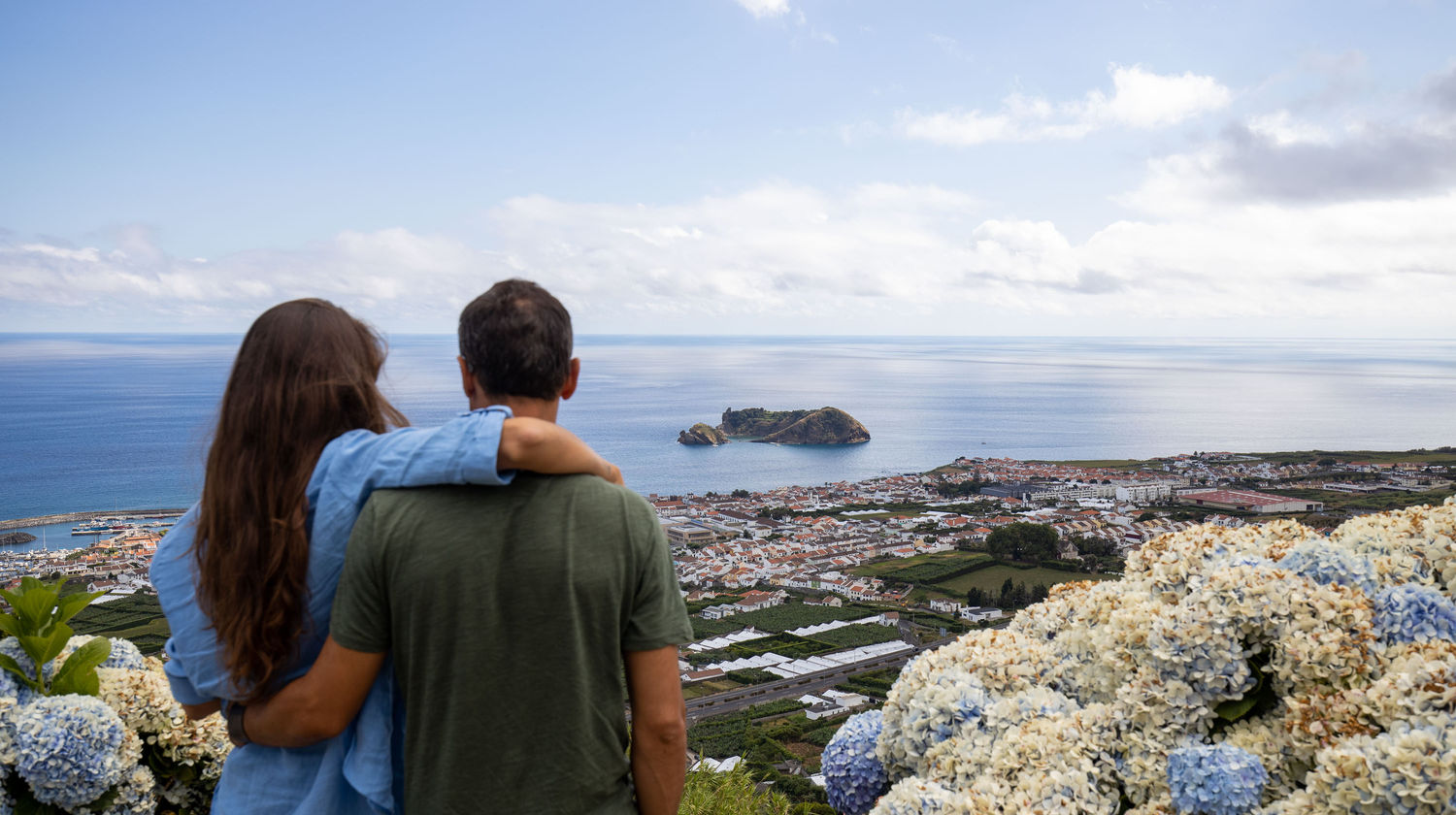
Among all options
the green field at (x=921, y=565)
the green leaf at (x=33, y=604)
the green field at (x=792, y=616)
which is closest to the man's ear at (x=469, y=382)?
the green leaf at (x=33, y=604)

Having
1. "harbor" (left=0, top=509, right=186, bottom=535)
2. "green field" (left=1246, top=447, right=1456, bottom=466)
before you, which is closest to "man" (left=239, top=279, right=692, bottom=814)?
"harbor" (left=0, top=509, right=186, bottom=535)

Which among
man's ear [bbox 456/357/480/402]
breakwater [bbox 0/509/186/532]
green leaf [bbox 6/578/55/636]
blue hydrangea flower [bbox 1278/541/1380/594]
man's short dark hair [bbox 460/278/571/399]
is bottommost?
breakwater [bbox 0/509/186/532]

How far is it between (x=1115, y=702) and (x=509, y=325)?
68.3 inches

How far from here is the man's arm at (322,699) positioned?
1.45 meters

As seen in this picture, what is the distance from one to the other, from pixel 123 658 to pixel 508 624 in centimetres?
252

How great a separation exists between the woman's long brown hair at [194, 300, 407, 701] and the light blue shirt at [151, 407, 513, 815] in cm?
3

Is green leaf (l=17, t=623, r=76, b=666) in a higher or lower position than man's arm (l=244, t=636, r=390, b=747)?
lower

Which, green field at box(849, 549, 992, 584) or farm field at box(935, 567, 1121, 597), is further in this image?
green field at box(849, 549, 992, 584)

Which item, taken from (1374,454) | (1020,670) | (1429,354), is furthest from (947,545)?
(1429,354)

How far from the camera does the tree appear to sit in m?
22.0

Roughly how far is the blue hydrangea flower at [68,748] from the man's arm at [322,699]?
1632mm

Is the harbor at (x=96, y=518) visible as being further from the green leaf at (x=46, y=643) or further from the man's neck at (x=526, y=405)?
the man's neck at (x=526, y=405)

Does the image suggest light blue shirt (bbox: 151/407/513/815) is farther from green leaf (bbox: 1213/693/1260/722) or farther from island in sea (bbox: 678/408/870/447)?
island in sea (bbox: 678/408/870/447)

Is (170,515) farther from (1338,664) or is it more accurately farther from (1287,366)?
(1287,366)
